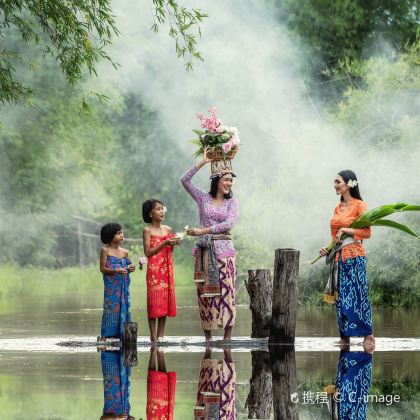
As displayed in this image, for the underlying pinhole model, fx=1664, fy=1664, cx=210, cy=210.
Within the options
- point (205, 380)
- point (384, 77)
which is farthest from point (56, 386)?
point (384, 77)

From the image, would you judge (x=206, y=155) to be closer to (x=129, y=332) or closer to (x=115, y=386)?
(x=129, y=332)

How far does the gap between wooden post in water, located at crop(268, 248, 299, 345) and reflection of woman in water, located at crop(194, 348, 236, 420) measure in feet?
3.11

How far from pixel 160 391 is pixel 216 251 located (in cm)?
439

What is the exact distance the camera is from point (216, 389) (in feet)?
45.4

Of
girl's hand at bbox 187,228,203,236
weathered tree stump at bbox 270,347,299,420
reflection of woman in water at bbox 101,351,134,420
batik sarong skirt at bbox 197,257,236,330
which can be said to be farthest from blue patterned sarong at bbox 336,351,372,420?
girl's hand at bbox 187,228,203,236

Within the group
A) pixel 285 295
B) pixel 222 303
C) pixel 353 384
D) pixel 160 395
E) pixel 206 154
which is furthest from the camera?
pixel 206 154

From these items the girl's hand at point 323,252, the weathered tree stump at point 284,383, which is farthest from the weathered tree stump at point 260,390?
the girl's hand at point 323,252

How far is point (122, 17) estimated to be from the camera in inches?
1823

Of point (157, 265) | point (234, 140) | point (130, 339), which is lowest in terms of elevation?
point (130, 339)

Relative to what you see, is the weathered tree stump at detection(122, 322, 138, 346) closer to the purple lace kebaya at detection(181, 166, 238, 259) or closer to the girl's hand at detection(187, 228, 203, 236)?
the girl's hand at detection(187, 228, 203, 236)

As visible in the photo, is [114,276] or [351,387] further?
[114,276]

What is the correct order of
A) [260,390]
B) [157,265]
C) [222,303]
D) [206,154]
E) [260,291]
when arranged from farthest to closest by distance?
[260,291], [157,265], [206,154], [222,303], [260,390]

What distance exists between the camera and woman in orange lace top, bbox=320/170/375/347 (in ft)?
58.1

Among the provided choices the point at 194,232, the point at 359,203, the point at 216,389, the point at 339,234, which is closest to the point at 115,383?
the point at 216,389
